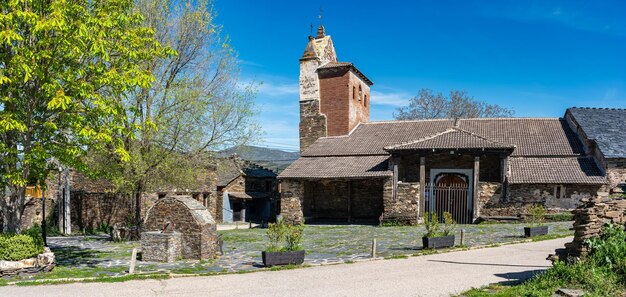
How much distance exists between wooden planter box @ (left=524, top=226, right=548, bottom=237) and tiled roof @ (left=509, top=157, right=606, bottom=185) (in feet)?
19.7

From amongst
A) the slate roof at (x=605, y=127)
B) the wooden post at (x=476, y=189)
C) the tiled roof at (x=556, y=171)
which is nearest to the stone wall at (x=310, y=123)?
the wooden post at (x=476, y=189)

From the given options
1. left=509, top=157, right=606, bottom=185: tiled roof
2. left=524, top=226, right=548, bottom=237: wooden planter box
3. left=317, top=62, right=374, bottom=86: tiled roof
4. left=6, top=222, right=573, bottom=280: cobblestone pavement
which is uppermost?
left=317, top=62, right=374, bottom=86: tiled roof

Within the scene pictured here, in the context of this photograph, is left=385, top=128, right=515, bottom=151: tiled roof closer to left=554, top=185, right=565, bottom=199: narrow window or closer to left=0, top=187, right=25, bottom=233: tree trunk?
left=554, top=185, right=565, bottom=199: narrow window

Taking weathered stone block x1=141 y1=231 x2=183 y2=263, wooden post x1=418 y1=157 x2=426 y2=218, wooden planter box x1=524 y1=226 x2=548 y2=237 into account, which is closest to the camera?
weathered stone block x1=141 y1=231 x2=183 y2=263

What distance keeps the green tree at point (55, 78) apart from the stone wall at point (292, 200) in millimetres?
14536

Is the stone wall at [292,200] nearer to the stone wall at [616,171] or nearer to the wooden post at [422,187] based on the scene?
the wooden post at [422,187]

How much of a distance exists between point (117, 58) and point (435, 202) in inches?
683

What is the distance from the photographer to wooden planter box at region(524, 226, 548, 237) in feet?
55.3

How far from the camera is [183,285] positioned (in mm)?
10617

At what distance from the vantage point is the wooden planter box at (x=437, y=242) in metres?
14.7

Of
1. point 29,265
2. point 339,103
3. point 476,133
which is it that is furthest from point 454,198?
point 29,265

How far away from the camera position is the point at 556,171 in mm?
23344

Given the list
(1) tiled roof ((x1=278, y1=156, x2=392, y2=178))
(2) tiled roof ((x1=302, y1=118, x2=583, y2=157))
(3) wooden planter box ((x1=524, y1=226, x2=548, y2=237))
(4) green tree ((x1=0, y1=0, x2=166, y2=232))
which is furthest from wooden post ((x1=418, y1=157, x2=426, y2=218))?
(4) green tree ((x1=0, y1=0, x2=166, y2=232))

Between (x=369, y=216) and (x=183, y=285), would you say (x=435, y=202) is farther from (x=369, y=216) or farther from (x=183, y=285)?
(x=183, y=285)
